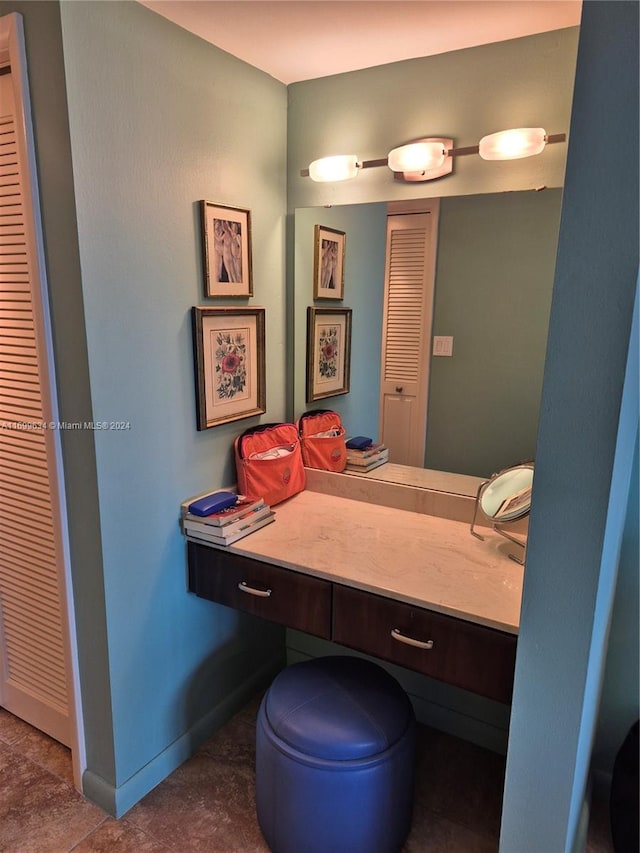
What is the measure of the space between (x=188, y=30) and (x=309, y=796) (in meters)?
2.14

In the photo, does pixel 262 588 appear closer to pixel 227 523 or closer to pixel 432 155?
pixel 227 523

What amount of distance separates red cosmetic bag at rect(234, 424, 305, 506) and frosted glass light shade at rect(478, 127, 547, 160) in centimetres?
115

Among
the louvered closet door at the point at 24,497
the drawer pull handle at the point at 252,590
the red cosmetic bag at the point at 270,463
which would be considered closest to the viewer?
the louvered closet door at the point at 24,497

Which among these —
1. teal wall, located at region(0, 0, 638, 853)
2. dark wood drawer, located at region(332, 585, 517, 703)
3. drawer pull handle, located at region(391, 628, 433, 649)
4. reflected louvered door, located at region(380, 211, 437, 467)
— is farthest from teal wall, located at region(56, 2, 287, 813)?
Answer: drawer pull handle, located at region(391, 628, 433, 649)

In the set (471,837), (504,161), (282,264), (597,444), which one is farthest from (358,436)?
(471,837)

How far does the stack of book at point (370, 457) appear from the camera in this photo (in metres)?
2.09

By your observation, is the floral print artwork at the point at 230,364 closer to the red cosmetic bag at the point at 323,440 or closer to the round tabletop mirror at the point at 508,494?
the red cosmetic bag at the point at 323,440

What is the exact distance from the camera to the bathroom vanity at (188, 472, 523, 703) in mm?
1394

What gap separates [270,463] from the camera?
6.59 ft

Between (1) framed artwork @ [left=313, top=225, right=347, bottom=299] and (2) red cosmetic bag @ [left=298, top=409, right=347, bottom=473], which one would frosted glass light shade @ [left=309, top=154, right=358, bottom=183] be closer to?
(1) framed artwork @ [left=313, top=225, right=347, bottom=299]

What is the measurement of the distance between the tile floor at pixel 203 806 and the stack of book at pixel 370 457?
1.03 m

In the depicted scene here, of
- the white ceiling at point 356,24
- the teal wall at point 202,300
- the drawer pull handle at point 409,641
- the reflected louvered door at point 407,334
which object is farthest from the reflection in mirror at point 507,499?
the white ceiling at point 356,24

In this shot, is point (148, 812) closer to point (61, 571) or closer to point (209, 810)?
point (209, 810)

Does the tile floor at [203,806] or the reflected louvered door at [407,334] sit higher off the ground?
the reflected louvered door at [407,334]
